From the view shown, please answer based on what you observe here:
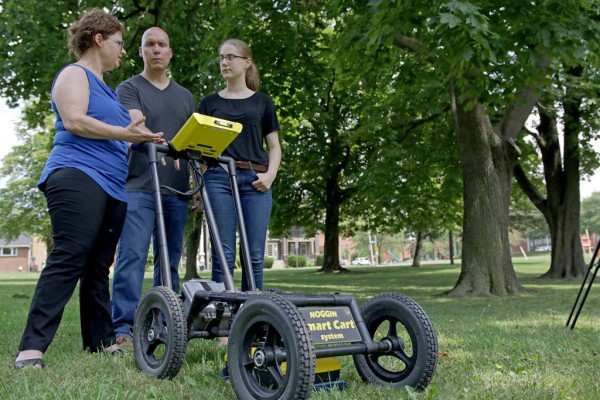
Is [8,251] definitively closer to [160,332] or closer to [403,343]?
[160,332]

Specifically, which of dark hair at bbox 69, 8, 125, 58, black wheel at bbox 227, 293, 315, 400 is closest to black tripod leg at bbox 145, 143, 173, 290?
dark hair at bbox 69, 8, 125, 58

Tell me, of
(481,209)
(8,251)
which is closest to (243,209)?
(481,209)

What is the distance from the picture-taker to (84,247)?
3658 mm

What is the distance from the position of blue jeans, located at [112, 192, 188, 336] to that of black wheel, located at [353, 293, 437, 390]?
158cm

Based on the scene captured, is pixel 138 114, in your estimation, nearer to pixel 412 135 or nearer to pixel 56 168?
pixel 56 168

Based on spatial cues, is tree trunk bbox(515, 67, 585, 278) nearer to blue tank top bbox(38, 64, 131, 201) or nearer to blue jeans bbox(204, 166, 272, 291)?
blue jeans bbox(204, 166, 272, 291)

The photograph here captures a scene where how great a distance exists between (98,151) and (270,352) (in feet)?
5.95

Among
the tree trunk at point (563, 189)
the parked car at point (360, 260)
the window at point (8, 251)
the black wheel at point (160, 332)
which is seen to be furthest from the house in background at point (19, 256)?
the black wheel at point (160, 332)

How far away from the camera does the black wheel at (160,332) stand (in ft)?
10.1

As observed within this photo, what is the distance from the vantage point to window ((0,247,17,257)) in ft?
225

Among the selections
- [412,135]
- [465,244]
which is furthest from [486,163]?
[412,135]

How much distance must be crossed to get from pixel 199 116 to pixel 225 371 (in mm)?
1348

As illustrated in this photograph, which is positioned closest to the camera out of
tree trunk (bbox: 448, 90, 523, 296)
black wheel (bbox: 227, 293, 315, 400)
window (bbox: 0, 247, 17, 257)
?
black wheel (bbox: 227, 293, 315, 400)

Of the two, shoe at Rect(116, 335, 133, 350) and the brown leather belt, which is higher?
the brown leather belt
